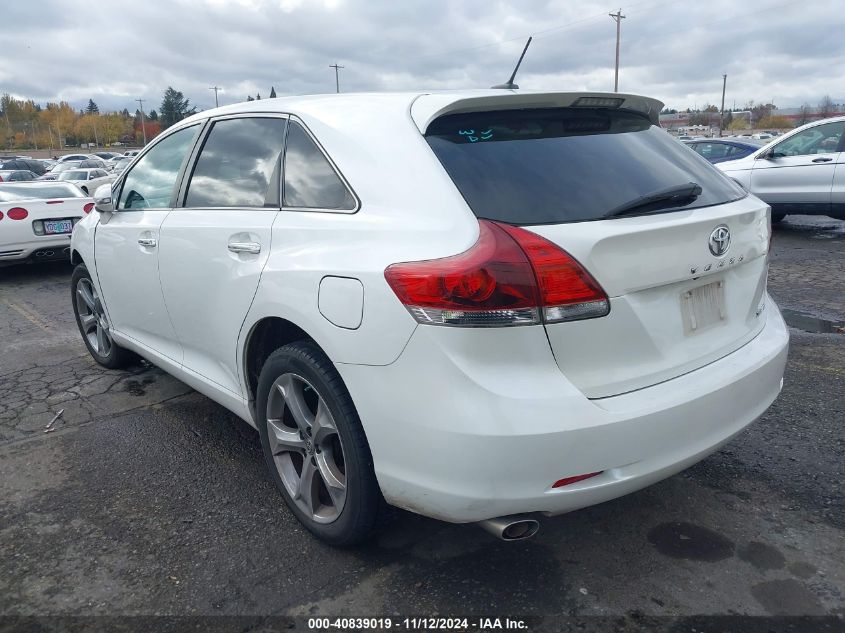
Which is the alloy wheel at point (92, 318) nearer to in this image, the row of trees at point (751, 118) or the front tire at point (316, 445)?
the front tire at point (316, 445)

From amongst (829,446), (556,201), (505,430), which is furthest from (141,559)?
(829,446)

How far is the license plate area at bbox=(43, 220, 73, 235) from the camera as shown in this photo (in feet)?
28.1

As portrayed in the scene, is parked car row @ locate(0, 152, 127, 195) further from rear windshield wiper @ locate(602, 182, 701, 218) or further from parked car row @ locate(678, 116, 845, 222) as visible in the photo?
rear windshield wiper @ locate(602, 182, 701, 218)

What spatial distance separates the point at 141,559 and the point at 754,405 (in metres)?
2.40

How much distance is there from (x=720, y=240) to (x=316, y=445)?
1655mm

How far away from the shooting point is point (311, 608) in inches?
94.1

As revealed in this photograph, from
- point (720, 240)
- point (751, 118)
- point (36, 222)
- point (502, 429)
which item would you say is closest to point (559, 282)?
point (502, 429)

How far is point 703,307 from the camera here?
2447 mm

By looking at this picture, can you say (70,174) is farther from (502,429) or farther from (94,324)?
(502,429)

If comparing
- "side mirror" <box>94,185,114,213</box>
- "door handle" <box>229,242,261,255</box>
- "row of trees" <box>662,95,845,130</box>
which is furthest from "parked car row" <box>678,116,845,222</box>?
"row of trees" <box>662,95,845,130</box>

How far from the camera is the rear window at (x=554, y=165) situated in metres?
2.26

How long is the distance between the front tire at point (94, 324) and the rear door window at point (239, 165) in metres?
1.66

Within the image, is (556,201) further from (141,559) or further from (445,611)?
(141,559)

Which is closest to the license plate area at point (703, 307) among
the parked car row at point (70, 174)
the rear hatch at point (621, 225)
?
the rear hatch at point (621, 225)
